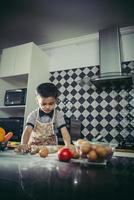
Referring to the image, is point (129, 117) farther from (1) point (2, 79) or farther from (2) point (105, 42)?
(1) point (2, 79)

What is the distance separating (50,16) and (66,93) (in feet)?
3.45

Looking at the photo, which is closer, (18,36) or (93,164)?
(93,164)

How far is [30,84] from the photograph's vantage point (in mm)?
2436

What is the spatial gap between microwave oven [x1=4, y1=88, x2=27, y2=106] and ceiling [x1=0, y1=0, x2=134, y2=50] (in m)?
0.89

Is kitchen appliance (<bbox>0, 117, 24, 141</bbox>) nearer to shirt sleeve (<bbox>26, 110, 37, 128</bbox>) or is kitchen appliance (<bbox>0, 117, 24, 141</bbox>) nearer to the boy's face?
shirt sleeve (<bbox>26, 110, 37, 128</bbox>)

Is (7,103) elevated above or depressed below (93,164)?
above

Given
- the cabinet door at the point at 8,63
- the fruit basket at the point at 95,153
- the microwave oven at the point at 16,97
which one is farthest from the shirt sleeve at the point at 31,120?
the cabinet door at the point at 8,63

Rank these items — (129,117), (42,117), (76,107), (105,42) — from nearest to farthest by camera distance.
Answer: (42,117), (129,117), (105,42), (76,107)

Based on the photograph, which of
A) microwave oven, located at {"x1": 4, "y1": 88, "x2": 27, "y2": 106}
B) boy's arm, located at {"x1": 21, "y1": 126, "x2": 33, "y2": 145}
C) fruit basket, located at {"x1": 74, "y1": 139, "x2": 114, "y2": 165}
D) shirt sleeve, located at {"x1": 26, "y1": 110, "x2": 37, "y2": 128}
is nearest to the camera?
fruit basket, located at {"x1": 74, "y1": 139, "x2": 114, "y2": 165}

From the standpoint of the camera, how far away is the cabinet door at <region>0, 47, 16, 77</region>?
2645 mm

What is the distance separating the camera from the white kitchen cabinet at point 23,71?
8.07 ft

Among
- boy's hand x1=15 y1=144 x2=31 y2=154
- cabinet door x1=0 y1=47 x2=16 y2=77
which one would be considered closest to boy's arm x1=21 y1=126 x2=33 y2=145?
boy's hand x1=15 y1=144 x2=31 y2=154

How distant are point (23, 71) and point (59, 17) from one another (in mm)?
834

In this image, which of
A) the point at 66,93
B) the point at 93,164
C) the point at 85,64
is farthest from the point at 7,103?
the point at 93,164
